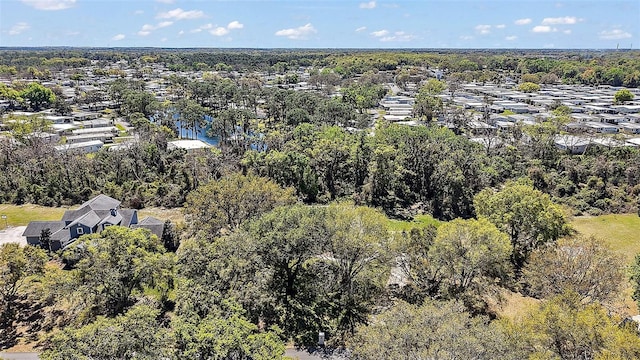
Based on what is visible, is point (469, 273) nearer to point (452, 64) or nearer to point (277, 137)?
point (277, 137)

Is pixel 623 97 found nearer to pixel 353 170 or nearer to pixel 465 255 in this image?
pixel 353 170

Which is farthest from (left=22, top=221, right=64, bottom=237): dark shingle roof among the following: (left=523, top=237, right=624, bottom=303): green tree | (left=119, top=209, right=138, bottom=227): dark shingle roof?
(left=523, top=237, right=624, bottom=303): green tree

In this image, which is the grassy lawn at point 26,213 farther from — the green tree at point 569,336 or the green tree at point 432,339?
the green tree at point 569,336

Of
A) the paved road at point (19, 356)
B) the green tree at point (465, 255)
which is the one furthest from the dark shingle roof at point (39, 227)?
the green tree at point (465, 255)

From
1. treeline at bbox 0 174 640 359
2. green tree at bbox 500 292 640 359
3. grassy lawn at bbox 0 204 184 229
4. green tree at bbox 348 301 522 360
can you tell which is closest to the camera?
green tree at bbox 348 301 522 360

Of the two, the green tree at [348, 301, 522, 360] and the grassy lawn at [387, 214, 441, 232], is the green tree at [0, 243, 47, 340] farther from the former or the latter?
the grassy lawn at [387, 214, 441, 232]
